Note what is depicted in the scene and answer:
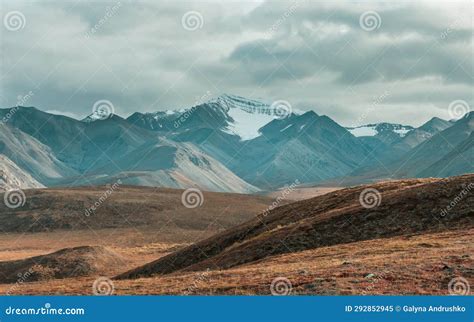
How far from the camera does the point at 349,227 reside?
2259 inches

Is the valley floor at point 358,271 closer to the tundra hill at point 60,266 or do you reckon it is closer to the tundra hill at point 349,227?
the tundra hill at point 349,227

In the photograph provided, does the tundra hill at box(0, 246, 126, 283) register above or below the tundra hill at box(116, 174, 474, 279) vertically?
below

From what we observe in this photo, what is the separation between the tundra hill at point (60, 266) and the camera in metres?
80.3

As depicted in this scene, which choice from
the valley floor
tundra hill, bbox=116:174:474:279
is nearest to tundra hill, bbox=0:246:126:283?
tundra hill, bbox=116:174:474:279

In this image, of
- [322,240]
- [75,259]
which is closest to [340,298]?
[322,240]

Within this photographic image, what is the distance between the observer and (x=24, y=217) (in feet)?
641

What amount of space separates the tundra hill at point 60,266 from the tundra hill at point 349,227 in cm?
1491

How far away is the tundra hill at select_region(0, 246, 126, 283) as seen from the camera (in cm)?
8031

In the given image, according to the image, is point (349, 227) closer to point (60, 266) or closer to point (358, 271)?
point (358, 271)

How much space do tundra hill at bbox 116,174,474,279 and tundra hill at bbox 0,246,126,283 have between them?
14914 mm

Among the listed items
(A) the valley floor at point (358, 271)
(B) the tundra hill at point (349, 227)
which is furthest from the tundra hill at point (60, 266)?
(A) the valley floor at point (358, 271)

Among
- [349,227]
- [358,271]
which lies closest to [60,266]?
[349,227]

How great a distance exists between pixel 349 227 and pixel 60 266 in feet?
135

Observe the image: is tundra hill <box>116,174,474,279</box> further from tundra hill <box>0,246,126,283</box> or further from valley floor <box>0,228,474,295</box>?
tundra hill <box>0,246,126,283</box>
